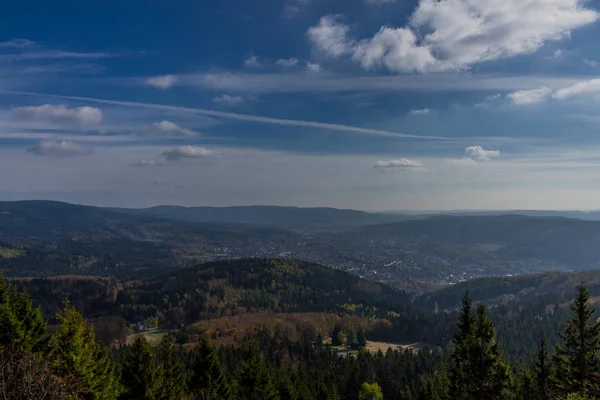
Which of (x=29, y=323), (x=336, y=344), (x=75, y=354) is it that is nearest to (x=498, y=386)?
(x=75, y=354)

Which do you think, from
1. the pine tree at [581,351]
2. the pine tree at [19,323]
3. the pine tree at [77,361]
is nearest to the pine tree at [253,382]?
the pine tree at [77,361]

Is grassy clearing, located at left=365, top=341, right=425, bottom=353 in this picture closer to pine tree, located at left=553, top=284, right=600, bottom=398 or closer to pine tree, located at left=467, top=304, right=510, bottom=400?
pine tree, located at left=553, top=284, right=600, bottom=398

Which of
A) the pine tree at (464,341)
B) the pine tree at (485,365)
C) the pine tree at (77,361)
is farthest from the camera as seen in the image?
the pine tree at (464,341)

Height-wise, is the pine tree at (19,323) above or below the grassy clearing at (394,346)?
above

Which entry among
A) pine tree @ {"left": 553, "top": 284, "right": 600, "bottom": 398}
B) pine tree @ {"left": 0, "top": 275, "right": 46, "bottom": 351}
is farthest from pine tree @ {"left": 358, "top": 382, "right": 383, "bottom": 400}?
pine tree @ {"left": 0, "top": 275, "right": 46, "bottom": 351}

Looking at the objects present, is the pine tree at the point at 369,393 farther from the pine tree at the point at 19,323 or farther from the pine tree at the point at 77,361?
the pine tree at the point at 19,323

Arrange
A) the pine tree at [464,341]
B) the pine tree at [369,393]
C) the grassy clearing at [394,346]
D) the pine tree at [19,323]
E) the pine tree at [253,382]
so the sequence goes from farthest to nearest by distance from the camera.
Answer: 1. the grassy clearing at [394,346]
2. the pine tree at [369,393]
3. the pine tree at [253,382]
4. the pine tree at [464,341]
5. the pine tree at [19,323]

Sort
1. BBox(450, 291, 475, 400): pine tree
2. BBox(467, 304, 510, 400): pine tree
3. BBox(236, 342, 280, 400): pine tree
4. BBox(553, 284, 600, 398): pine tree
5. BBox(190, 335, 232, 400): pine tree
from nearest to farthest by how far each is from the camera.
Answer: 1. BBox(467, 304, 510, 400): pine tree
2. BBox(553, 284, 600, 398): pine tree
3. BBox(450, 291, 475, 400): pine tree
4. BBox(190, 335, 232, 400): pine tree
5. BBox(236, 342, 280, 400): pine tree
